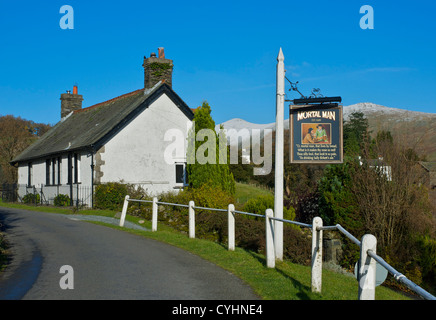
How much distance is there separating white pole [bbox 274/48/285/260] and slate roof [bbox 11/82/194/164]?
16.9 metres

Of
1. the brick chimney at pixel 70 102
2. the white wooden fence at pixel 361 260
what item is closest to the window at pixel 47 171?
the brick chimney at pixel 70 102

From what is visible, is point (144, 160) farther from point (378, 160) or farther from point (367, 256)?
point (367, 256)

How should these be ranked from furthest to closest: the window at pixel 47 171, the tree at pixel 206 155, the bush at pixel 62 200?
the window at pixel 47 171 < the bush at pixel 62 200 < the tree at pixel 206 155

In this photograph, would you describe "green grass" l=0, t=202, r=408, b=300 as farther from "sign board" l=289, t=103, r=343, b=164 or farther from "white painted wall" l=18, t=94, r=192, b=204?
"white painted wall" l=18, t=94, r=192, b=204

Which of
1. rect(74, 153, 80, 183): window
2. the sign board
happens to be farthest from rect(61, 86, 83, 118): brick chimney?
the sign board

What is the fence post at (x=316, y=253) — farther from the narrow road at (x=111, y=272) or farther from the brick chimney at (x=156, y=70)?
the brick chimney at (x=156, y=70)

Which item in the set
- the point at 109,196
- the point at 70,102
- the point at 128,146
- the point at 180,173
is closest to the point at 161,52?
the point at 128,146

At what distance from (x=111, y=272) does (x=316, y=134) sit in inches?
227

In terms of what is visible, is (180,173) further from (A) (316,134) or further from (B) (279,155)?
(B) (279,155)

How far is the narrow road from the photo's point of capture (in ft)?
22.9

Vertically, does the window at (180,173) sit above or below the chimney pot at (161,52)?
below

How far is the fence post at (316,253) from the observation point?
679 cm

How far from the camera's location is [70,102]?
→ 39406 millimetres

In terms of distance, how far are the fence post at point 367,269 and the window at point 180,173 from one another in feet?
79.4
